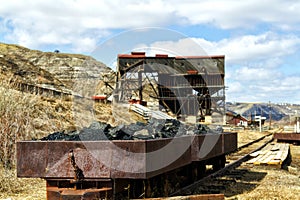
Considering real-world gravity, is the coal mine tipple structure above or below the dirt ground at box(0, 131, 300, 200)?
above

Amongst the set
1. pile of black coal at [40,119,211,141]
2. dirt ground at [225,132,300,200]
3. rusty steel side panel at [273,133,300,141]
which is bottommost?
dirt ground at [225,132,300,200]

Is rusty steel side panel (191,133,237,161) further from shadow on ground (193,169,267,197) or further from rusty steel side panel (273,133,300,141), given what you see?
rusty steel side panel (273,133,300,141)

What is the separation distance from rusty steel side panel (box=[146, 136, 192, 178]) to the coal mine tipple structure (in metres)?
29.4

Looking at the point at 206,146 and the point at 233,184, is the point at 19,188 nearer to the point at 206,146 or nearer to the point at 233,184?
the point at 206,146

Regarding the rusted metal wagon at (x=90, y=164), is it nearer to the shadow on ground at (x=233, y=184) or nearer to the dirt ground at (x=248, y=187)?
the dirt ground at (x=248, y=187)

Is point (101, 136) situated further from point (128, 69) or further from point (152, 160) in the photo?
point (128, 69)

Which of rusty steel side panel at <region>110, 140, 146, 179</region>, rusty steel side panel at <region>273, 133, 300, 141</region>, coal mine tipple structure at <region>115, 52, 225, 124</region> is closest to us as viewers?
rusty steel side panel at <region>110, 140, 146, 179</region>

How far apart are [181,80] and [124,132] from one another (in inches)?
1301

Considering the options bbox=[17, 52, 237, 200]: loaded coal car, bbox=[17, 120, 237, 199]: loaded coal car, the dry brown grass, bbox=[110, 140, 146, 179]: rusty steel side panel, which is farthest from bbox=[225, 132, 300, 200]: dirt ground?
the dry brown grass

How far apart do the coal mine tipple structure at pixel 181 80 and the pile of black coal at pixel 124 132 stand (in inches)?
1130

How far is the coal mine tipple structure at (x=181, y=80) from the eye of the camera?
37094 mm

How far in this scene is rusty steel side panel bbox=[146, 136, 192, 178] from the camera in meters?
5.32

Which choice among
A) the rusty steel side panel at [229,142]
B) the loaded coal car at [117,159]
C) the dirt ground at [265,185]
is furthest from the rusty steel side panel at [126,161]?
the rusty steel side panel at [229,142]

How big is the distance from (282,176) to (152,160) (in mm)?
5508
